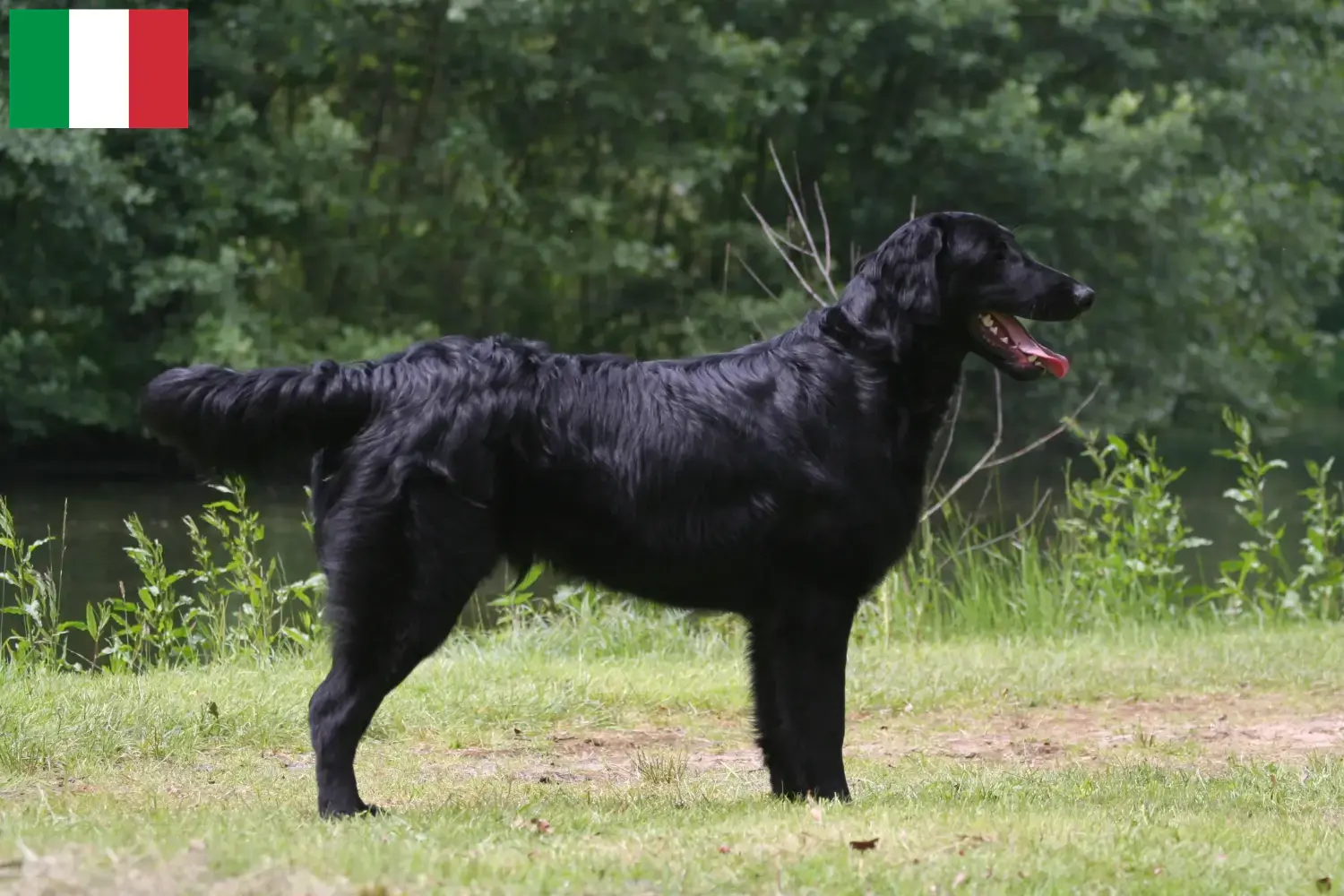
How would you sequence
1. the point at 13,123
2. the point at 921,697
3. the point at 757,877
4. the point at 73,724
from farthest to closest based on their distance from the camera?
the point at 13,123 → the point at 921,697 → the point at 73,724 → the point at 757,877

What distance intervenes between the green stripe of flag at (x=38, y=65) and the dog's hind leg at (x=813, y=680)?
48.4ft

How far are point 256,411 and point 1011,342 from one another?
2392 mm

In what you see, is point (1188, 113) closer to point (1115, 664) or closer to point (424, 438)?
point (1115, 664)

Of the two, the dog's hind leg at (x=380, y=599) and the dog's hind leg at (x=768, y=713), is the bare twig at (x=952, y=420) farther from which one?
the dog's hind leg at (x=380, y=599)

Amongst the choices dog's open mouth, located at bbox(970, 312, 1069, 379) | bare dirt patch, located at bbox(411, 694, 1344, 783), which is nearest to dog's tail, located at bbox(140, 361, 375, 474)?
bare dirt patch, located at bbox(411, 694, 1344, 783)

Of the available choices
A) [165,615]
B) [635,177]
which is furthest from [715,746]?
[635,177]

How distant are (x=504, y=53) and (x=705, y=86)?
9.09ft

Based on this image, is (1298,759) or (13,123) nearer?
(1298,759)

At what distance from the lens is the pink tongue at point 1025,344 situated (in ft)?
17.5

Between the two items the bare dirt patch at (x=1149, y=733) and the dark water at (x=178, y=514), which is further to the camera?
the dark water at (x=178, y=514)

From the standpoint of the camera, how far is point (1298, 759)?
661 centimetres

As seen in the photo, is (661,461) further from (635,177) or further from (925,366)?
(635,177)

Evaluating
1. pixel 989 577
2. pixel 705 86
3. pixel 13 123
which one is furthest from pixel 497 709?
pixel 705 86

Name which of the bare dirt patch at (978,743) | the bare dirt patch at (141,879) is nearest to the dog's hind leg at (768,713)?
the bare dirt patch at (978,743)
